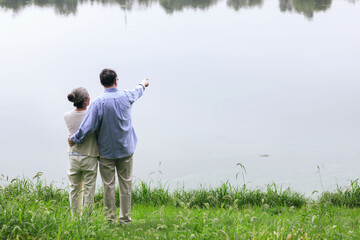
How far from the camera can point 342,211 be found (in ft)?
19.8

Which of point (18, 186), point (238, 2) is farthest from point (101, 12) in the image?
point (18, 186)

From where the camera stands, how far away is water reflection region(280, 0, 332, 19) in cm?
2590

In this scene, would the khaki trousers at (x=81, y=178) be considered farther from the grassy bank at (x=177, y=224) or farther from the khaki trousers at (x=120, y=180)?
the grassy bank at (x=177, y=224)

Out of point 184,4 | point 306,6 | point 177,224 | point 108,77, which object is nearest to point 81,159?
point 108,77

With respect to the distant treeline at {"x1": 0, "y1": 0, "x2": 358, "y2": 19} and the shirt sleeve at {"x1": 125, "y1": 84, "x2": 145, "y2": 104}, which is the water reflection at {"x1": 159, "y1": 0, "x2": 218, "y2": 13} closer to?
the distant treeline at {"x1": 0, "y1": 0, "x2": 358, "y2": 19}

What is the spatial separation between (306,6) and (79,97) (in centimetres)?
2380

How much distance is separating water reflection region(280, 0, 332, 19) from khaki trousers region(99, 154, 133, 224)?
20.6 meters

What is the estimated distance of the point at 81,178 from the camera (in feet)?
18.3

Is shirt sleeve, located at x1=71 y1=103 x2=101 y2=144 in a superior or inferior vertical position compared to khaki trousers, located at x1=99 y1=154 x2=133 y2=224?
superior

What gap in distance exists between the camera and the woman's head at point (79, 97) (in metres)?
5.41

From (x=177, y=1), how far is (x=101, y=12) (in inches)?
178

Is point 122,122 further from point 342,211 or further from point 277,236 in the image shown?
point 342,211

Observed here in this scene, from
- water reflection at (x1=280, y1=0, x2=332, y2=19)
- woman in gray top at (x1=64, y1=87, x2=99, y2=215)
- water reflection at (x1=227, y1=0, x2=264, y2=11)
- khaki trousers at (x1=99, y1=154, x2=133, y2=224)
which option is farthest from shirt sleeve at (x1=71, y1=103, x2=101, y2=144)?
water reflection at (x1=227, y1=0, x2=264, y2=11)

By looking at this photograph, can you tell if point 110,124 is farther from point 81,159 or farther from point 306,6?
point 306,6
